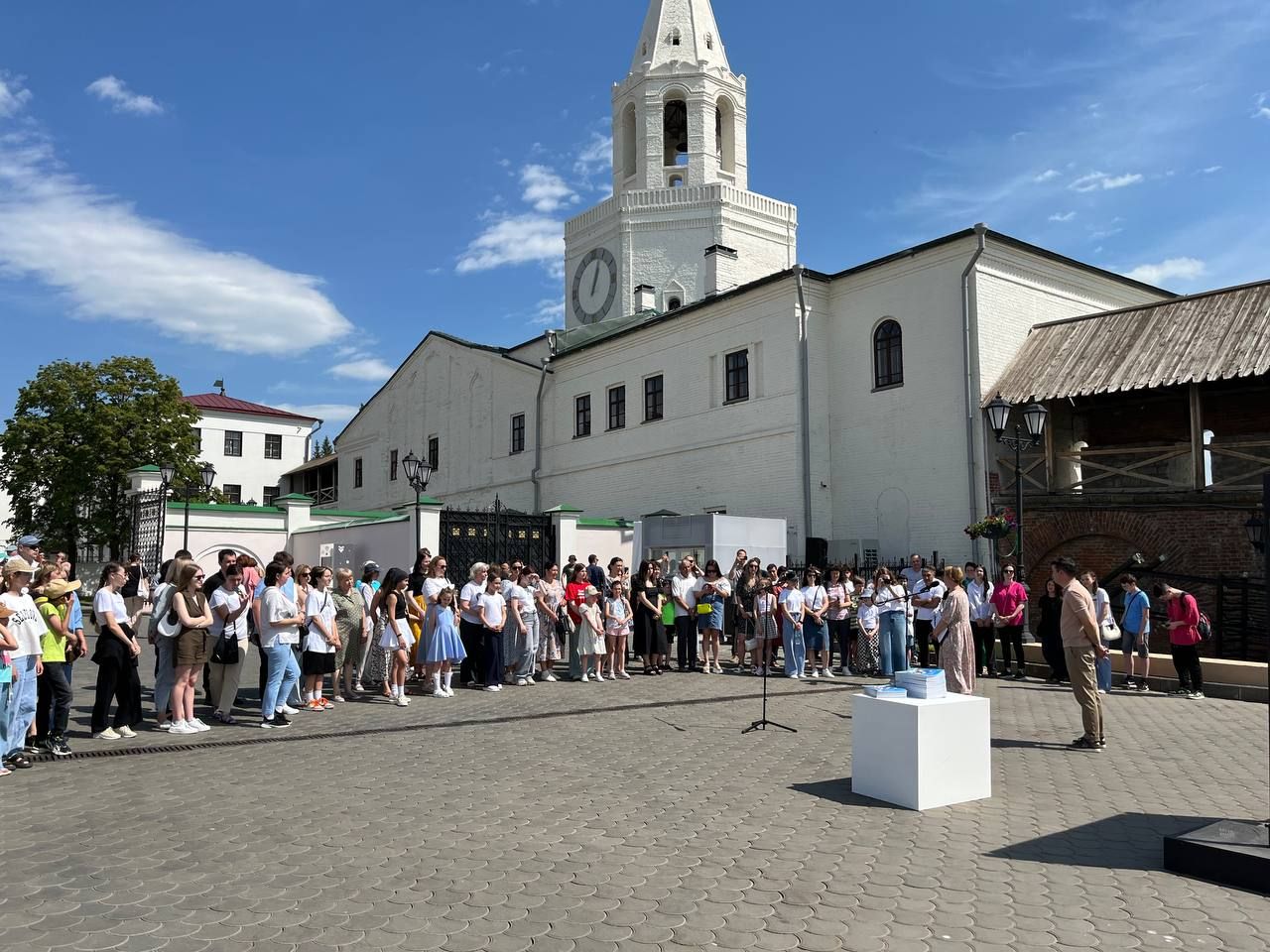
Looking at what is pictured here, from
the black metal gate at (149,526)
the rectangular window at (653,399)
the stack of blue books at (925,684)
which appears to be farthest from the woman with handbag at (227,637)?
the rectangular window at (653,399)

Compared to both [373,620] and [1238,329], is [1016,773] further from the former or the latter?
[1238,329]

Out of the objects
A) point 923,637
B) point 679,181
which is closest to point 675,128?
point 679,181

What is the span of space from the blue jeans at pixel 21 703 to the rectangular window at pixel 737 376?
20.8m

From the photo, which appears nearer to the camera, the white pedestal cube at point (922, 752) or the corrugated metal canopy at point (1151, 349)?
the white pedestal cube at point (922, 752)

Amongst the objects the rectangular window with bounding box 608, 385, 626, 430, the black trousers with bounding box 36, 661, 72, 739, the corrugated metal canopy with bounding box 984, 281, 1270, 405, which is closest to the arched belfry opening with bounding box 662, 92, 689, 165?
the rectangular window with bounding box 608, 385, 626, 430

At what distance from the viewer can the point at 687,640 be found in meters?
16.0

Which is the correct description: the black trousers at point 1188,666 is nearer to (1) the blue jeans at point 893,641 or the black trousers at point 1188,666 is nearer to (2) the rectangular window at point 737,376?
(1) the blue jeans at point 893,641

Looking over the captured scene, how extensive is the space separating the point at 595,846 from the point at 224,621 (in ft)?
19.5

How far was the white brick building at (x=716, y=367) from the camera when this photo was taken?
23.0m

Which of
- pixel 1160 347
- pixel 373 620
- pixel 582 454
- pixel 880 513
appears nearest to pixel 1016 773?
pixel 373 620

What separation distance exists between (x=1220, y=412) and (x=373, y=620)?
18758 mm

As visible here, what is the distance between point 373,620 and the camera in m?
13.0

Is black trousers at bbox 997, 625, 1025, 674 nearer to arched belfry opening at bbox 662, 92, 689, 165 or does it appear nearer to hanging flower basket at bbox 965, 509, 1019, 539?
hanging flower basket at bbox 965, 509, 1019, 539

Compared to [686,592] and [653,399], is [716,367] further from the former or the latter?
[686,592]
